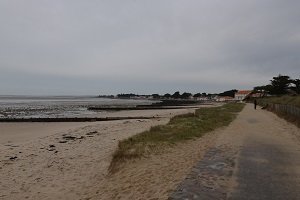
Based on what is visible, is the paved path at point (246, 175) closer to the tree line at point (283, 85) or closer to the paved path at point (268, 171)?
the paved path at point (268, 171)

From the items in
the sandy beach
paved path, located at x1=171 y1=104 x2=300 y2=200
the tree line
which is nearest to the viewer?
paved path, located at x1=171 y1=104 x2=300 y2=200

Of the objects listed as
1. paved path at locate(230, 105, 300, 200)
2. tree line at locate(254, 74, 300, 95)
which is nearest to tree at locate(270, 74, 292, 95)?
tree line at locate(254, 74, 300, 95)

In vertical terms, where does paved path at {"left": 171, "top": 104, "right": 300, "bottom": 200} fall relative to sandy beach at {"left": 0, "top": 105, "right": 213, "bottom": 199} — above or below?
above

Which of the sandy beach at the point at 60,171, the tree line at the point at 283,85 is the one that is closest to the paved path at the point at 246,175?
the sandy beach at the point at 60,171

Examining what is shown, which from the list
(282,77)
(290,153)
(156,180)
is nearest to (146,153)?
(156,180)

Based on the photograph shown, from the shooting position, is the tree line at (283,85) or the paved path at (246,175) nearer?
the paved path at (246,175)

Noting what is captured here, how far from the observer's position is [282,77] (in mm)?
89938

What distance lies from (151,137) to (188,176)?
729 cm

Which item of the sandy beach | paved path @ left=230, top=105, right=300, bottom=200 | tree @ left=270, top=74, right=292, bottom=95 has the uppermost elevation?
tree @ left=270, top=74, right=292, bottom=95

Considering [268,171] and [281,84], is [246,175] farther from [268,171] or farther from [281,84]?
[281,84]

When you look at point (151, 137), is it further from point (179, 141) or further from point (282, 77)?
point (282, 77)

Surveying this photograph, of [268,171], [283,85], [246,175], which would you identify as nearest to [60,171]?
[246,175]

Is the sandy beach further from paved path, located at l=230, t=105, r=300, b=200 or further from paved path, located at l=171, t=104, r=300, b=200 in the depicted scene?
paved path, located at l=230, t=105, r=300, b=200

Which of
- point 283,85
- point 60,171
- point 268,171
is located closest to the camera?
point 268,171
